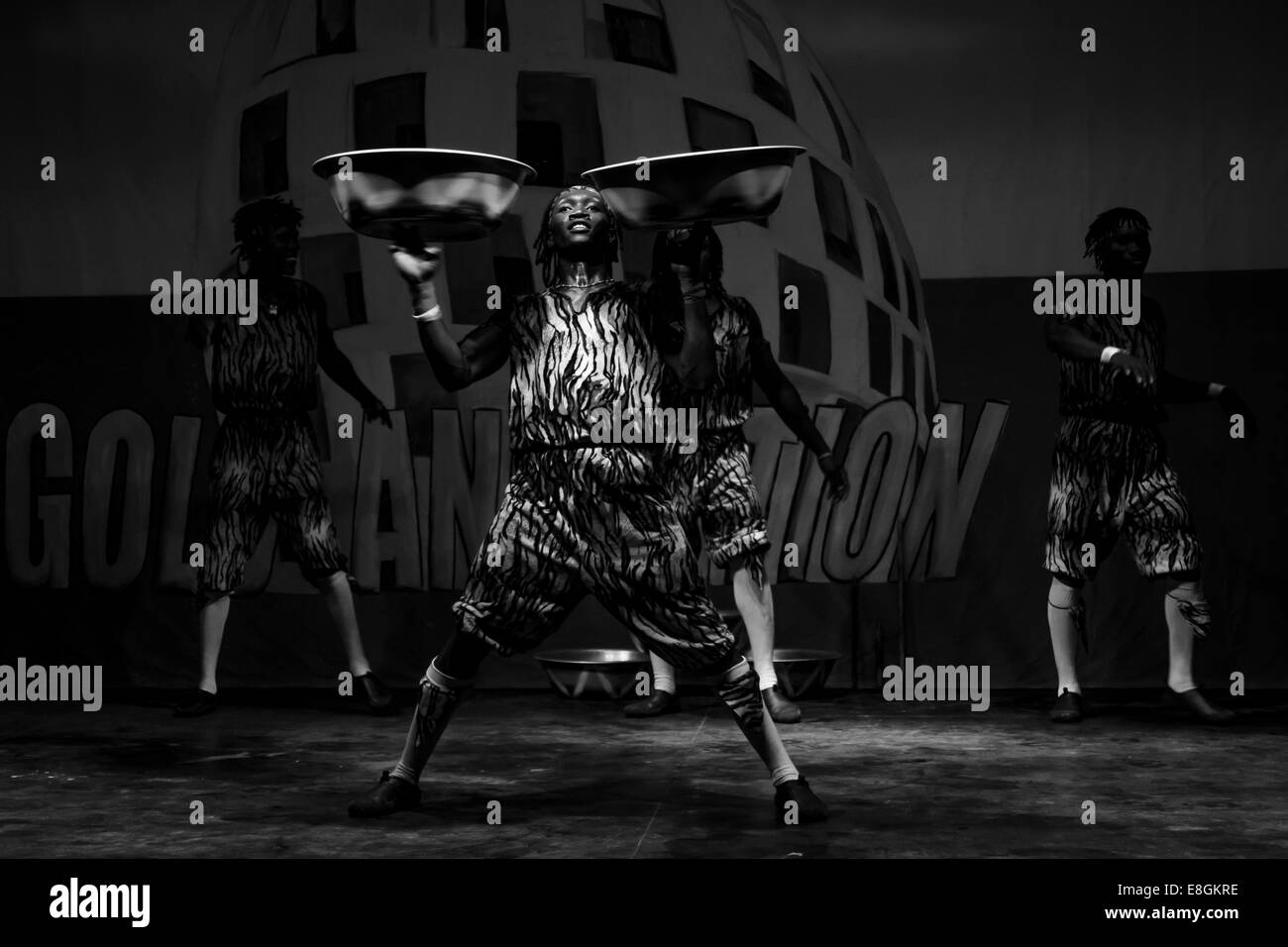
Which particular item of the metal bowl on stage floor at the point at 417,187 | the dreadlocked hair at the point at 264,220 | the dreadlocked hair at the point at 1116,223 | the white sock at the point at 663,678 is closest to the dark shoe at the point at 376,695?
the white sock at the point at 663,678

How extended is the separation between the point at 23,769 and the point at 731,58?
4.32m

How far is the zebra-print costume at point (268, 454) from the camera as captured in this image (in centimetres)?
623

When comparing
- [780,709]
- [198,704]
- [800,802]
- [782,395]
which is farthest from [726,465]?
[198,704]

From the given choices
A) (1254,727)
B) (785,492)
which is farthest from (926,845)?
(785,492)

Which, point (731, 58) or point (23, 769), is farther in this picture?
point (731, 58)

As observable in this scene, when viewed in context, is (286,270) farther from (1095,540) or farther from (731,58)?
(1095,540)

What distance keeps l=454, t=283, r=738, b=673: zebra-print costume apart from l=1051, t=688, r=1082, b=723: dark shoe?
8.12ft

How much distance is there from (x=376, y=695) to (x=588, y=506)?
8.63ft

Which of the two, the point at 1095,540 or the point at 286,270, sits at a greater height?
the point at 286,270

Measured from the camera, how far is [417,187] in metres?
3.66

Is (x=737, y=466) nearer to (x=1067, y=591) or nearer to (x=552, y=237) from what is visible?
(x=1067, y=591)

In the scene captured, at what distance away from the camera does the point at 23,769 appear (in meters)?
4.94

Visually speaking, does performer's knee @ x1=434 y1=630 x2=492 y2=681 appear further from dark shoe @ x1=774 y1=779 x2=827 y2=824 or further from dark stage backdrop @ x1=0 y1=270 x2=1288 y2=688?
dark stage backdrop @ x1=0 y1=270 x2=1288 y2=688
